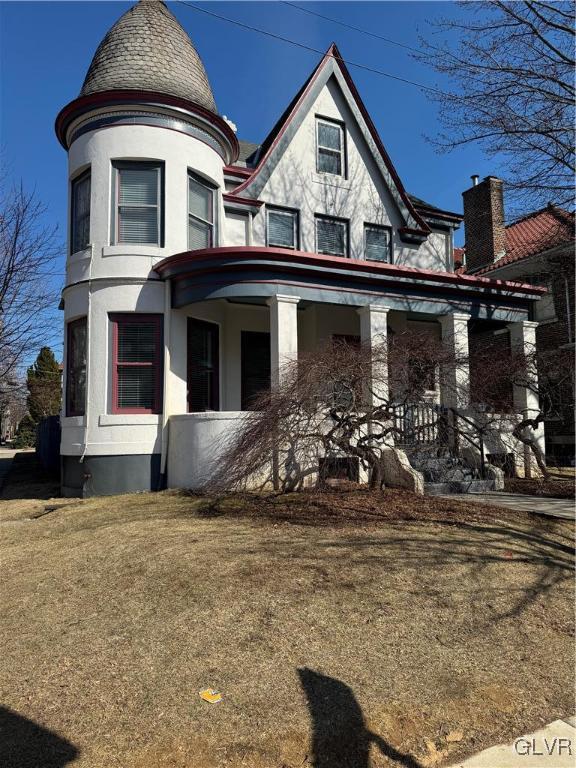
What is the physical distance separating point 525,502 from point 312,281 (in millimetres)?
5571

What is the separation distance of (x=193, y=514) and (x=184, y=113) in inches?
339

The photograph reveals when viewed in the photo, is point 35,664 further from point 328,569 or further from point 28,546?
point 28,546

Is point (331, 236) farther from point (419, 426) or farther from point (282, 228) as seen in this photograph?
point (419, 426)

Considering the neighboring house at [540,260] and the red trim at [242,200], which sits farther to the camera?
the neighboring house at [540,260]

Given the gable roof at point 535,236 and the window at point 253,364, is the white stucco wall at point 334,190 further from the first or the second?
the gable roof at point 535,236

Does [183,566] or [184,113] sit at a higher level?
[184,113]

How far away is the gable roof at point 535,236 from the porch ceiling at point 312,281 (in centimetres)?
334

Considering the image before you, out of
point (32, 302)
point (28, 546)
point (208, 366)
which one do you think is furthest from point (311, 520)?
point (32, 302)

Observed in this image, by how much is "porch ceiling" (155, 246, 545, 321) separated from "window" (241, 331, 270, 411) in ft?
9.04

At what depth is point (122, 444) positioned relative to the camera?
10891mm

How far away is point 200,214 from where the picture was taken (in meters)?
12.7

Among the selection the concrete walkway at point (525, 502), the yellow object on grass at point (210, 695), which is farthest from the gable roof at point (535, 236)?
the yellow object on grass at point (210, 695)

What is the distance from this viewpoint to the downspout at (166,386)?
36.3 feet

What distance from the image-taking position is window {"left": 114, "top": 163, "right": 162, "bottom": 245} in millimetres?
11664
